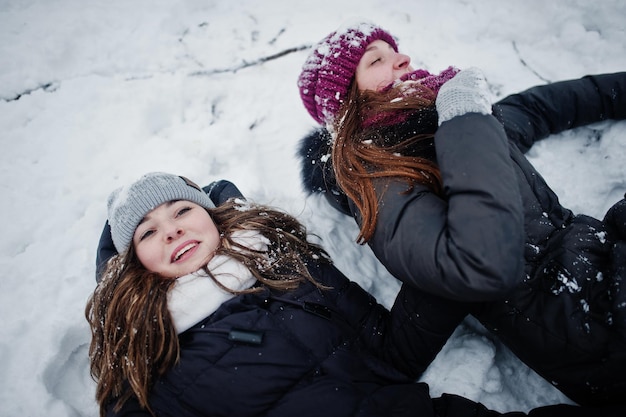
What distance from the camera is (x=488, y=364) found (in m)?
1.91

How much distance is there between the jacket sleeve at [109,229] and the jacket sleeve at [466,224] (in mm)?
1181

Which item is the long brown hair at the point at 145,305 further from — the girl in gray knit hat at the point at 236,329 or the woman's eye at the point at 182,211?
the woman's eye at the point at 182,211

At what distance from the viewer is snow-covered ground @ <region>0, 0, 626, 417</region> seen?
6.82 feet

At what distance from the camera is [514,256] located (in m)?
1.29

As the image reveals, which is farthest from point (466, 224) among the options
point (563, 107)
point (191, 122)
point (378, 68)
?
point (191, 122)

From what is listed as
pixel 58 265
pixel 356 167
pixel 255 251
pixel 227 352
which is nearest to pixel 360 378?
pixel 227 352

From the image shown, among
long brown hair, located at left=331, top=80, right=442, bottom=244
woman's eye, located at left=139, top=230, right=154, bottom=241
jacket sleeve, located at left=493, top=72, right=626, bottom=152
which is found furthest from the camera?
jacket sleeve, located at left=493, top=72, right=626, bottom=152

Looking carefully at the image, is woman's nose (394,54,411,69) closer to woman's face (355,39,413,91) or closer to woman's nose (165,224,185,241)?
woman's face (355,39,413,91)

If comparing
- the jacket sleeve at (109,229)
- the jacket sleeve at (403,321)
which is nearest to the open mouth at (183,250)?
the jacket sleeve at (109,229)

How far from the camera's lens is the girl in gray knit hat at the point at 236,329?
160cm

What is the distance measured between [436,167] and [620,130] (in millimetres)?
1500

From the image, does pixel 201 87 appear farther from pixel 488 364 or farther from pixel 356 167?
pixel 488 364

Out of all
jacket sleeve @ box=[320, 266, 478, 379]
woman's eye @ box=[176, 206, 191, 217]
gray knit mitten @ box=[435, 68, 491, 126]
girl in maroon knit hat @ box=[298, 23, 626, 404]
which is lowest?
jacket sleeve @ box=[320, 266, 478, 379]

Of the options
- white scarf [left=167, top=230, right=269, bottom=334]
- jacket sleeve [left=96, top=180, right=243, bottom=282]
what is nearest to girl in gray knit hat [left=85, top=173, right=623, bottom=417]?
white scarf [left=167, top=230, right=269, bottom=334]
